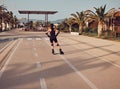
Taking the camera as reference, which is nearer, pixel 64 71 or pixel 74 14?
pixel 64 71

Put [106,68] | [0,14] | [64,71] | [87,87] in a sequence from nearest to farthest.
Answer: [87,87], [64,71], [106,68], [0,14]

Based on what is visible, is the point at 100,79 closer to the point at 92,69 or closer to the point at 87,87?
the point at 87,87

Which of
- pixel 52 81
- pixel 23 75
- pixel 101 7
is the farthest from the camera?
pixel 101 7

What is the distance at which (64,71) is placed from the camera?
12727 millimetres

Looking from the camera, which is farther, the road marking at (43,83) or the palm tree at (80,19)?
the palm tree at (80,19)

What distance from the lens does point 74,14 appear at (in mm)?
70938

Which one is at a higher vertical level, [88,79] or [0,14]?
[0,14]

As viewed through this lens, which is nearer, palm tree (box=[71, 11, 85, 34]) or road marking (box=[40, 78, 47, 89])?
road marking (box=[40, 78, 47, 89])

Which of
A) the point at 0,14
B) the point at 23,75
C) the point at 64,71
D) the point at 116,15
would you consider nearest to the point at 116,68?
the point at 64,71

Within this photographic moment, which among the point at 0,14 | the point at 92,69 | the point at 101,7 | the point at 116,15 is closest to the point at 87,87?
the point at 92,69

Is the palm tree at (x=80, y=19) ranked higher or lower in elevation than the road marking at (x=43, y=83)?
higher

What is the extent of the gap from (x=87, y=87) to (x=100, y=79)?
153cm

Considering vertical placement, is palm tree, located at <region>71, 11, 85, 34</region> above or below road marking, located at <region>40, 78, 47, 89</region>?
above

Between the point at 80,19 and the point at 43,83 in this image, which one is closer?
the point at 43,83
